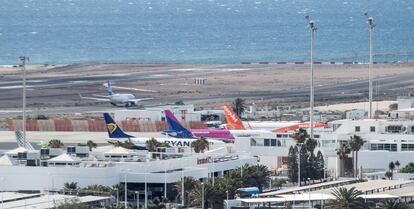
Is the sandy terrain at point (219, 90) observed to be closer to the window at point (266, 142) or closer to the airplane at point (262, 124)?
the airplane at point (262, 124)

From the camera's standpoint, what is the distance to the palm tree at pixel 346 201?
7994cm

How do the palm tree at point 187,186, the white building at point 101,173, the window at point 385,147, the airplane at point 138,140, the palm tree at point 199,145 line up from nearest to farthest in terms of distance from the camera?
the palm tree at point 187,186 → the white building at point 101,173 → the palm tree at point 199,145 → the window at point 385,147 → the airplane at point 138,140

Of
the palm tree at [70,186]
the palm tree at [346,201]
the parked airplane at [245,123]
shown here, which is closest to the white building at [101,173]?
the palm tree at [70,186]

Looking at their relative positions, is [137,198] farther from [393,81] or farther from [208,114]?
[393,81]

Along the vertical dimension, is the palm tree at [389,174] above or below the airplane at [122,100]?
below

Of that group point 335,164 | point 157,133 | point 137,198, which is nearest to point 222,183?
point 137,198

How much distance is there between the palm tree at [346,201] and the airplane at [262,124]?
4375 centimetres

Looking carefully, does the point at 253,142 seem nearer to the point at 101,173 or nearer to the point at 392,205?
the point at 101,173

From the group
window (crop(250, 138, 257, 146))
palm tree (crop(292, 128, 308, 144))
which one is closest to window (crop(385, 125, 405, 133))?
window (crop(250, 138, 257, 146))

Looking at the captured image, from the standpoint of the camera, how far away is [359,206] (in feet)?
263

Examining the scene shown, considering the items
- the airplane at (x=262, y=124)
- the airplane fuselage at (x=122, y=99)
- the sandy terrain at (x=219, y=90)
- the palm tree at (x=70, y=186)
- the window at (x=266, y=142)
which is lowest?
the palm tree at (x=70, y=186)

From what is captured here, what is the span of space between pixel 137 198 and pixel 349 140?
64.3 ft

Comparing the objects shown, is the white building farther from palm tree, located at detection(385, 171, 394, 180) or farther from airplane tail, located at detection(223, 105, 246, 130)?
airplane tail, located at detection(223, 105, 246, 130)

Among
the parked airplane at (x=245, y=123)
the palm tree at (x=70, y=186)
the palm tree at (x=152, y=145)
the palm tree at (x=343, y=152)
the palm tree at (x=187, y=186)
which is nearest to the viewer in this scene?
the palm tree at (x=187, y=186)
